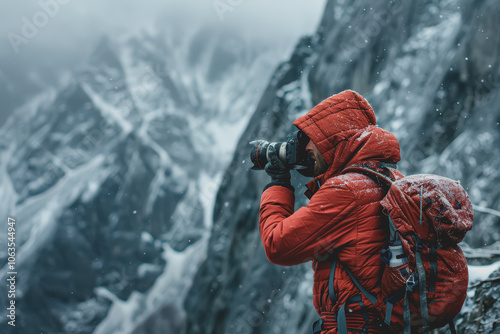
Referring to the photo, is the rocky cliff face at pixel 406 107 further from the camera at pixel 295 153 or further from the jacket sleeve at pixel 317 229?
the camera at pixel 295 153

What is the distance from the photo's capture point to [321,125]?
1.80 meters

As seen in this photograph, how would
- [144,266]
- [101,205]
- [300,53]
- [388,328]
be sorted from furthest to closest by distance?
1. [101,205]
2. [144,266]
3. [300,53]
4. [388,328]

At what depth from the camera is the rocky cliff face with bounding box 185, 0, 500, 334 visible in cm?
824

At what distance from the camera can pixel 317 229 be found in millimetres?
1622

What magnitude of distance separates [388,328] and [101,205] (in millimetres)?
141400

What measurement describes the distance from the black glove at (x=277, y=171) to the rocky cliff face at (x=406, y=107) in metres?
2.07

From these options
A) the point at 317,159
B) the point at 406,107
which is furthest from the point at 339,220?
the point at 406,107

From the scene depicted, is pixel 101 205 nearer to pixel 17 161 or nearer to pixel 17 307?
pixel 17 307

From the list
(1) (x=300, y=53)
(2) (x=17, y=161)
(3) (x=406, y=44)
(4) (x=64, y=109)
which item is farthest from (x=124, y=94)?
(3) (x=406, y=44)

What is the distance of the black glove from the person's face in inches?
6.3

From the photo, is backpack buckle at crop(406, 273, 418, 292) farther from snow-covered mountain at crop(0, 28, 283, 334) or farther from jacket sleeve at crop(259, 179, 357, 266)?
snow-covered mountain at crop(0, 28, 283, 334)

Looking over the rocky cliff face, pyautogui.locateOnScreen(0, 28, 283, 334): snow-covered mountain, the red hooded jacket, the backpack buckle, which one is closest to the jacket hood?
the red hooded jacket

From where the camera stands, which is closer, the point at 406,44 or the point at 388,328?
the point at 388,328

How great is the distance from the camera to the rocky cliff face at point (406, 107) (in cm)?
824
